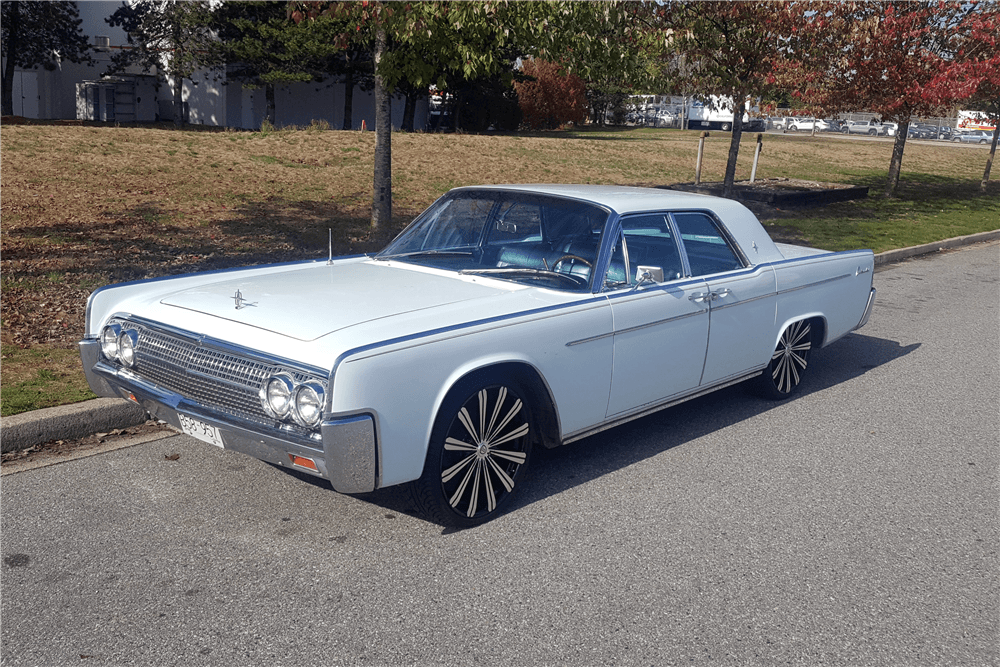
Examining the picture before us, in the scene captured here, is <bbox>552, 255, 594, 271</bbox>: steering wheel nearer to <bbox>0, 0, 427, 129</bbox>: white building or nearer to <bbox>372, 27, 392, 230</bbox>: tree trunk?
<bbox>372, 27, 392, 230</bbox>: tree trunk

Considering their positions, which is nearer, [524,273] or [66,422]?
[524,273]

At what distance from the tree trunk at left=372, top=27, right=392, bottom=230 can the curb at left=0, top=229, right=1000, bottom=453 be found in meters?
6.53

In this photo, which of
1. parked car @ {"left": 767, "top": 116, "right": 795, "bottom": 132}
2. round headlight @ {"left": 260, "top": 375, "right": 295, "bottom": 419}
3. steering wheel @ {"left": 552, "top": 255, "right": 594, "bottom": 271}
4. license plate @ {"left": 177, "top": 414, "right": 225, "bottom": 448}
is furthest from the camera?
parked car @ {"left": 767, "top": 116, "right": 795, "bottom": 132}

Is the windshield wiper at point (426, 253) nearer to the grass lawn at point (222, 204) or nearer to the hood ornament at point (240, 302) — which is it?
the hood ornament at point (240, 302)

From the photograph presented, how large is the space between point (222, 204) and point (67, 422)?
29.3ft

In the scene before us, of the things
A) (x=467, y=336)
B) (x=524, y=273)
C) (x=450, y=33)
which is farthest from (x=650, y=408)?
(x=450, y=33)

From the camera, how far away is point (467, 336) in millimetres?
4074

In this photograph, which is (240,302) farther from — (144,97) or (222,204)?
(144,97)

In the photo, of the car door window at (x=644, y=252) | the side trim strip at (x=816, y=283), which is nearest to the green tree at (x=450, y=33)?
the side trim strip at (x=816, y=283)

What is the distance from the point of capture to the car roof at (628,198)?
5.25m

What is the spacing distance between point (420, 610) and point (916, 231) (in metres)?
15.9

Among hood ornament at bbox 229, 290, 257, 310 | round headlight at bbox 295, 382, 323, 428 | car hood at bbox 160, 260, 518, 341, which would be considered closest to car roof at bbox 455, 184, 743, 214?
car hood at bbox 160, 260, 518, 341

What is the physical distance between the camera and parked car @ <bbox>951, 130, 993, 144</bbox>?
226 ft

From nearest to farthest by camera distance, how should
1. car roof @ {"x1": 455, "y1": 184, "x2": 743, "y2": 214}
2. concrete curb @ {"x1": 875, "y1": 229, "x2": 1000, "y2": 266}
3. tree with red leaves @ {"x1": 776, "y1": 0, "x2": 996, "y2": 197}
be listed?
car roof @ {"x1": 455, "y1": 184, "x2": 743, "y2": 214} → concrete curb @ {"x1": 875, "y1": 229, "x2": 1000, "y2": 266} → tree with red leaves @ {"x1": 776, "y1": 0, "x2": 996, "y2": 197}
